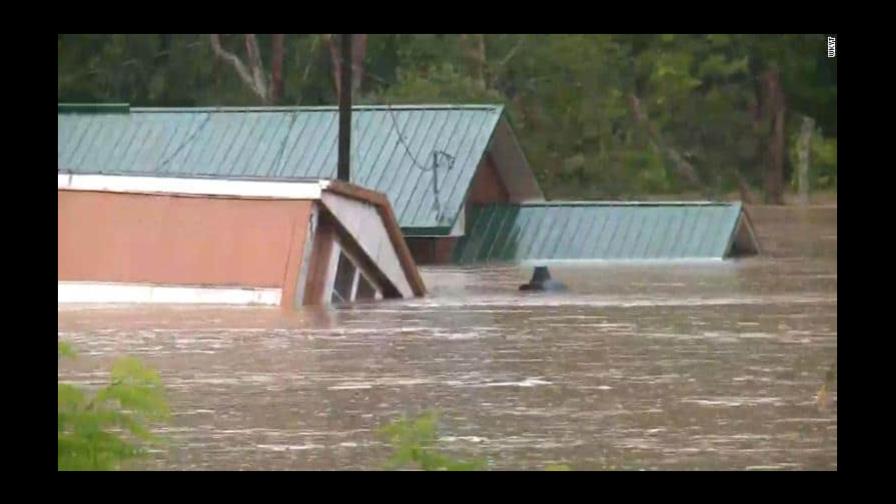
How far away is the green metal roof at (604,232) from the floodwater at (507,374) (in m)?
5.67

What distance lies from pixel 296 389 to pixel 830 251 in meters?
16.1

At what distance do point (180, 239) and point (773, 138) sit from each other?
2581 cm

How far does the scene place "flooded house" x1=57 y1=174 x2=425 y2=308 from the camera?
17719 millimetres

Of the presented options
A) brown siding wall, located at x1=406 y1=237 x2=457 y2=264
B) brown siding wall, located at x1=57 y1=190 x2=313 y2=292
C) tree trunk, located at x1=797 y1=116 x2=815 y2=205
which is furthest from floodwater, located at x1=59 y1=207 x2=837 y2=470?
tree trunk, located at x1=797 y1=116 x2=815 y2=205

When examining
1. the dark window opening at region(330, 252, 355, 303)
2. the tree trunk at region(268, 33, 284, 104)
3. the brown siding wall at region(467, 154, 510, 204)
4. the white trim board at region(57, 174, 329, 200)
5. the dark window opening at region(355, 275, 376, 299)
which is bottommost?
the tree trunk at region(268, 33, 284, 104)

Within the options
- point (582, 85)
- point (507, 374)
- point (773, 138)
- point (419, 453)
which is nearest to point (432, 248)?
point (507, 374)

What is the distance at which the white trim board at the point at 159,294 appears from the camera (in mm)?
17781

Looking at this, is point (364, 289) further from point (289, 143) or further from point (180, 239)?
point (289, 143)

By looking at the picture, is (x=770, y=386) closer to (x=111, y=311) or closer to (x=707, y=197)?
(x=111, y=311)

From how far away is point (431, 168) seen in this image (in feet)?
87.7

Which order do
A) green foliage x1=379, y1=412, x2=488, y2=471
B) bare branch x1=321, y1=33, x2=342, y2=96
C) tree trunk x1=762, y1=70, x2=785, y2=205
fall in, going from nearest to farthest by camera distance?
green foliage x1=379, y1=412, x2=488, y2=471, bare branch x1=321, y1=33, x2=342, y2=96, tree trunk x1=762, y1=70, x2=785, y2=205

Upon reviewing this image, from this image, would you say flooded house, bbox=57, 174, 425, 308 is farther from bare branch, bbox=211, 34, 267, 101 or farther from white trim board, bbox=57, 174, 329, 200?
bare branch, bbox=211, 34, 267, 101

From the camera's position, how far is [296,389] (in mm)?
11836
